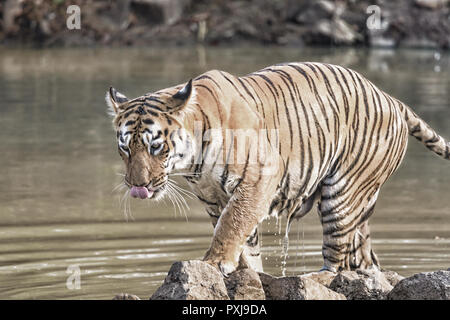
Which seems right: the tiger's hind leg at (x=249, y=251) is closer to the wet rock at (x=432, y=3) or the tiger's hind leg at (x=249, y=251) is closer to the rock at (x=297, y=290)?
the rock at (x=297, y=290)

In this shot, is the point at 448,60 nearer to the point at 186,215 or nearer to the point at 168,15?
the point at 168,15

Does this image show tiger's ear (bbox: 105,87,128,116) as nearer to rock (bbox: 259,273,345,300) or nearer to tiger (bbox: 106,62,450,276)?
tiger (bbox: 106,62,450,276)

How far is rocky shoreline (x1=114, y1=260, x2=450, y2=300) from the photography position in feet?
15.3

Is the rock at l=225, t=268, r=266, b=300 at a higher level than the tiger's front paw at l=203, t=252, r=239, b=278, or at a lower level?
lower

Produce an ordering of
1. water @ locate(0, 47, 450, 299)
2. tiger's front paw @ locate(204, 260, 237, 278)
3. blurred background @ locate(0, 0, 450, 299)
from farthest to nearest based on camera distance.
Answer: blurred background @ locate(0, 0, 450, 299) < water @ locate(0, 47, 450, 299) < tiger's front paw @ locate(204, 260, 237, 278)

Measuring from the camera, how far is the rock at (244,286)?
487 cm

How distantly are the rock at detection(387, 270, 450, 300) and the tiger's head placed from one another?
123 cm

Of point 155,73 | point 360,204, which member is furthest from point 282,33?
point 360,204

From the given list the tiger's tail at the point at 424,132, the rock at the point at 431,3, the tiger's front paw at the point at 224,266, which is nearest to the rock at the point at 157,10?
the rock at the point at 431,3

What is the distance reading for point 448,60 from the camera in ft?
66.6

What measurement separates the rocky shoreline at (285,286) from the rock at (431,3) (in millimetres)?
19291

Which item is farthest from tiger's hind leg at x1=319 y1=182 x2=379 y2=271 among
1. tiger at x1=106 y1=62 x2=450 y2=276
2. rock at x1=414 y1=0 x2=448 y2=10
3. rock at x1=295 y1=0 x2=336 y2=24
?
rock at x1=414 y1=0 x2=448 y2=10

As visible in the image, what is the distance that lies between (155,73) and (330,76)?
11.4 meters

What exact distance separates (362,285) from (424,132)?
1.34 metres
